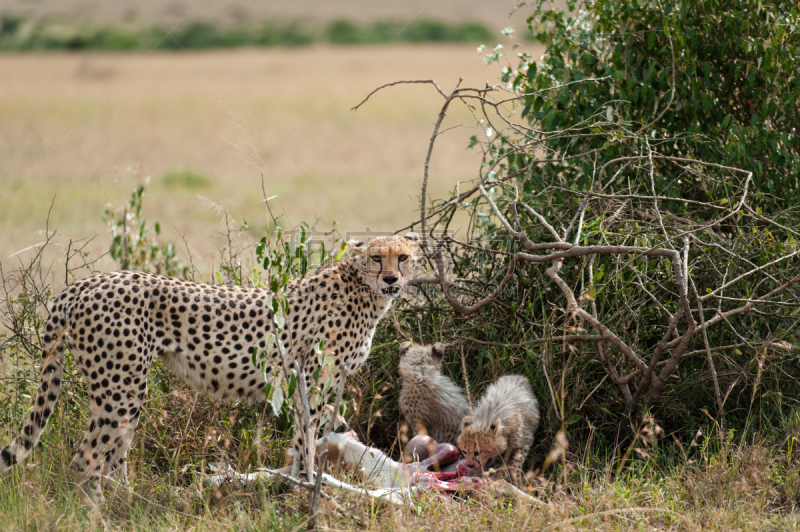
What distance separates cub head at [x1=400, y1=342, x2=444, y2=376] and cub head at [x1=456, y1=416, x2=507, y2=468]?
0.48 metres

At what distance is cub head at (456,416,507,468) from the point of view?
12.1ft

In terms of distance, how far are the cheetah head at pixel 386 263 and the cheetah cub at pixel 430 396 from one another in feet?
1.56

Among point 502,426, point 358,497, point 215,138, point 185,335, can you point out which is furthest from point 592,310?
point 215,138

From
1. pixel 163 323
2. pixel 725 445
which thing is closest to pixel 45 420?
pixel 163 323

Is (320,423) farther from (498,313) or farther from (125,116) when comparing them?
(125,116)

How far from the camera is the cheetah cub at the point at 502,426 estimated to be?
146 inches

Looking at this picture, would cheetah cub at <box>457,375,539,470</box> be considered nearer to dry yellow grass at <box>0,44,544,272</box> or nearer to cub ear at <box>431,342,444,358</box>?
cub ear at <box>431,342,444,358</box>

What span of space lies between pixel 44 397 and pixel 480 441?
82.2 inches

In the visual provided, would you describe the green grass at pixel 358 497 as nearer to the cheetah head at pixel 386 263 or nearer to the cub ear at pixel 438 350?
the cub ear at pixel 438 350

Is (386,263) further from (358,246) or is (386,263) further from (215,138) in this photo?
(215,138)

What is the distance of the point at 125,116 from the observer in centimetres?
2133

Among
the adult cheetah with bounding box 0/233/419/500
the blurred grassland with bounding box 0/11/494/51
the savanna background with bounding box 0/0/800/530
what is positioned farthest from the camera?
the blurred grassland with bounding box 0/11/494/51

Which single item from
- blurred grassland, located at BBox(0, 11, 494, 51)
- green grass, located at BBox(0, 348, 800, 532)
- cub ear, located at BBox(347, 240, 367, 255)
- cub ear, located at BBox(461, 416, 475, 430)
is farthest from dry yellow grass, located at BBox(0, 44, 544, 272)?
blurred grassland, located at BBox(0, 11, 494, 51)

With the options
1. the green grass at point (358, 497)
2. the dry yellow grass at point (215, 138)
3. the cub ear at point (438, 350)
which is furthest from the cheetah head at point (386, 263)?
the green grass at point (358, 497)
